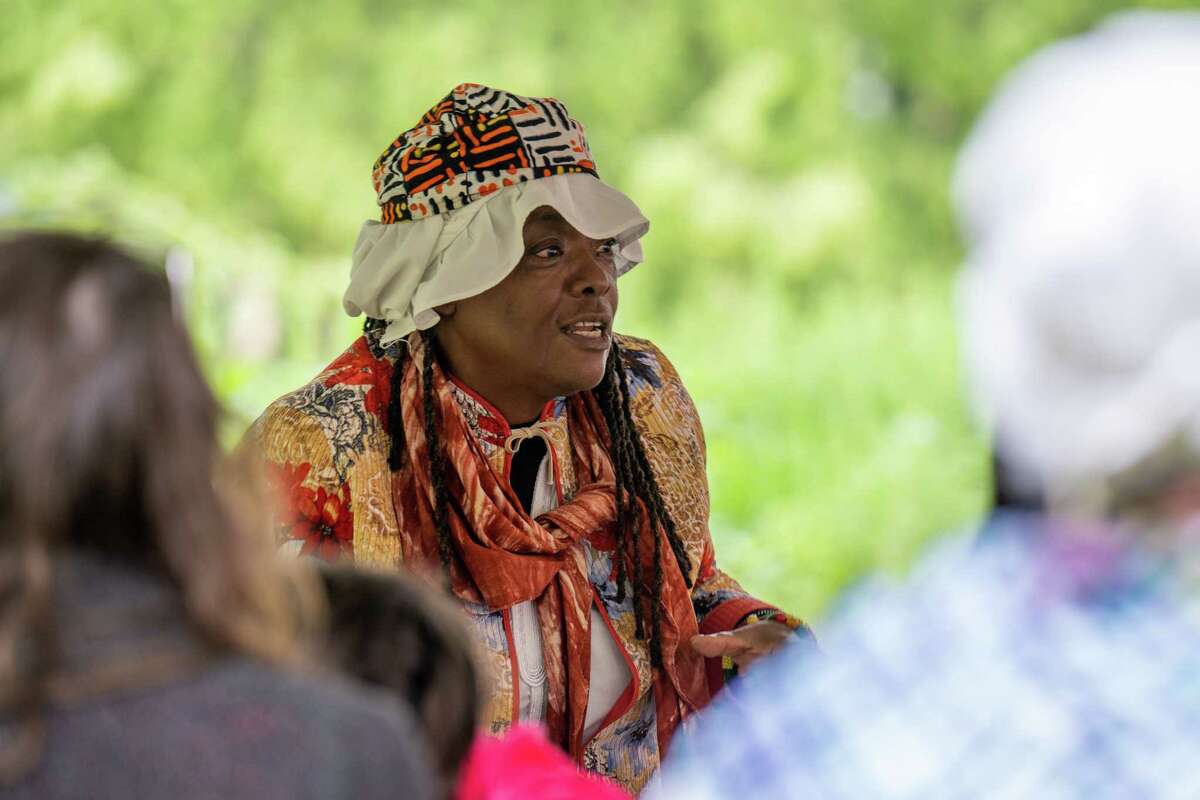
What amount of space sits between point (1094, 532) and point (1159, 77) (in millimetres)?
503

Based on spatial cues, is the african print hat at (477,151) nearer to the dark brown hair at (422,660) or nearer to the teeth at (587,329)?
the teeth at (587,329)

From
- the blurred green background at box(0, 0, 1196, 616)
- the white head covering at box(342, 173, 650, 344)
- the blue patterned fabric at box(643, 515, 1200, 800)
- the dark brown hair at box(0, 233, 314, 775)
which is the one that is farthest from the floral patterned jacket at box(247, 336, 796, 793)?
the blurred green background at box(0, 0, 1196, 616)

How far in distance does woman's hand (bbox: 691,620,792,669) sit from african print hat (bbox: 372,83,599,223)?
2.95 feet

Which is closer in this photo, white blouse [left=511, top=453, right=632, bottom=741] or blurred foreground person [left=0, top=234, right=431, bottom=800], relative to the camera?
blurred foreground person [left=0, top=234, right=431, bottom=800]

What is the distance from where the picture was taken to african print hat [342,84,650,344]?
258 centimetres

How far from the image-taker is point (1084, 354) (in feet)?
4.64

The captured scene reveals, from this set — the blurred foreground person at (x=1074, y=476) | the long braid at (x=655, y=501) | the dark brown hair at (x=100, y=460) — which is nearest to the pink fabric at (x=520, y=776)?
the dark brown hair at (x=100, y=460)

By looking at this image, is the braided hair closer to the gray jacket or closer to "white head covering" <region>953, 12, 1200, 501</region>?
"white head covering" <region>953, 12, 1200, 501</region>

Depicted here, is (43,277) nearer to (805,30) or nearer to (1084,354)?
(1084,354)

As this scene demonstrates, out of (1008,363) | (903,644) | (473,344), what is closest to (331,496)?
(473,344)

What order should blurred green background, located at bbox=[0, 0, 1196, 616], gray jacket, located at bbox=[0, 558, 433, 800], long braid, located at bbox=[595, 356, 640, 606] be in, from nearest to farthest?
gray jacket, located at bbox=[0, 558, 433, 800] → long braid, located at bbox=[595, 356, 640, 606] → blurred green background, located at bbox=[0, 0, 1196, 616]

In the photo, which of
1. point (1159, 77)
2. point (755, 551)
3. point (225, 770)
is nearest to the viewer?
point (225, 770)

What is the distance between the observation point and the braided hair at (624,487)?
258cm

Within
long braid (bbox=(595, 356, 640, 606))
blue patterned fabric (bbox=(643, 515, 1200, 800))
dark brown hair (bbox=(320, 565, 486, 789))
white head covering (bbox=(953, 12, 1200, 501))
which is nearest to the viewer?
dark brown hair (bbox=(320, 565, 486, 789))
